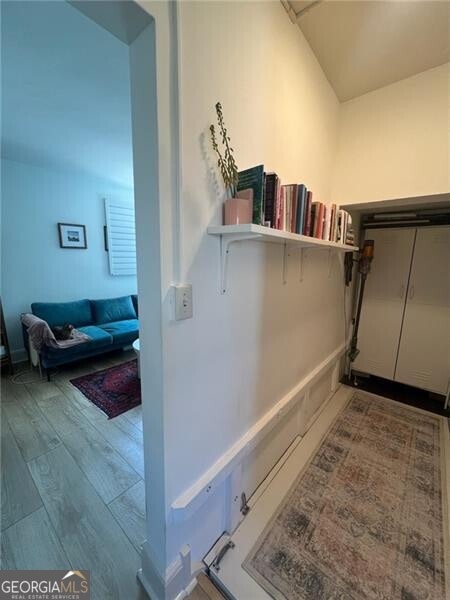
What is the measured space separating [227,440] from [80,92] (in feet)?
8.19

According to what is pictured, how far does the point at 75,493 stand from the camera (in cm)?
150

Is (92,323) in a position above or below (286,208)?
below

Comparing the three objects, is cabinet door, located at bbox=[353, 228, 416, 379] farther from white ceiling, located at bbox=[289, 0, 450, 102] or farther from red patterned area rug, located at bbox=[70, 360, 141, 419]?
red patterned area rug, located at bbox=[70, 360, 141, 419]

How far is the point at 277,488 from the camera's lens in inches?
60.4

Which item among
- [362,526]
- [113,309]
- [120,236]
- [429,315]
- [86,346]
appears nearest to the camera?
[362,526]

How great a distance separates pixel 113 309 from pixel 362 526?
150 inches

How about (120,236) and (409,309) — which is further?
(120,236)

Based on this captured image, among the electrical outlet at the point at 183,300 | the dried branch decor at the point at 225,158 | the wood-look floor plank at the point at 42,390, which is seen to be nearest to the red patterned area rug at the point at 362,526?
the electrical outlet at the point at 183,300

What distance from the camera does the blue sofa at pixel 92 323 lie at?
9.49 ft

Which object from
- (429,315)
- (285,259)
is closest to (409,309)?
(429,315)

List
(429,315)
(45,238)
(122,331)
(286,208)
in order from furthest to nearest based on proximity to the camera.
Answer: (122,331)
(45,238)
(429,315)
(286,208)

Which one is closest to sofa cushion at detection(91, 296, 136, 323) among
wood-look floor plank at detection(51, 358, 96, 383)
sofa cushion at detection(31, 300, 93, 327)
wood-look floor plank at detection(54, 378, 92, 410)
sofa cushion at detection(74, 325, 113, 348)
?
sofa cushion at detection(31, 300, 93, 327)

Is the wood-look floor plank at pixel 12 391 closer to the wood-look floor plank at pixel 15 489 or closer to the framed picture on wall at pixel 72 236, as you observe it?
the wood-look floor plank at pixel 15 489

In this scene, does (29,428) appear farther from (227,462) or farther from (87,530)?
(227,462)
